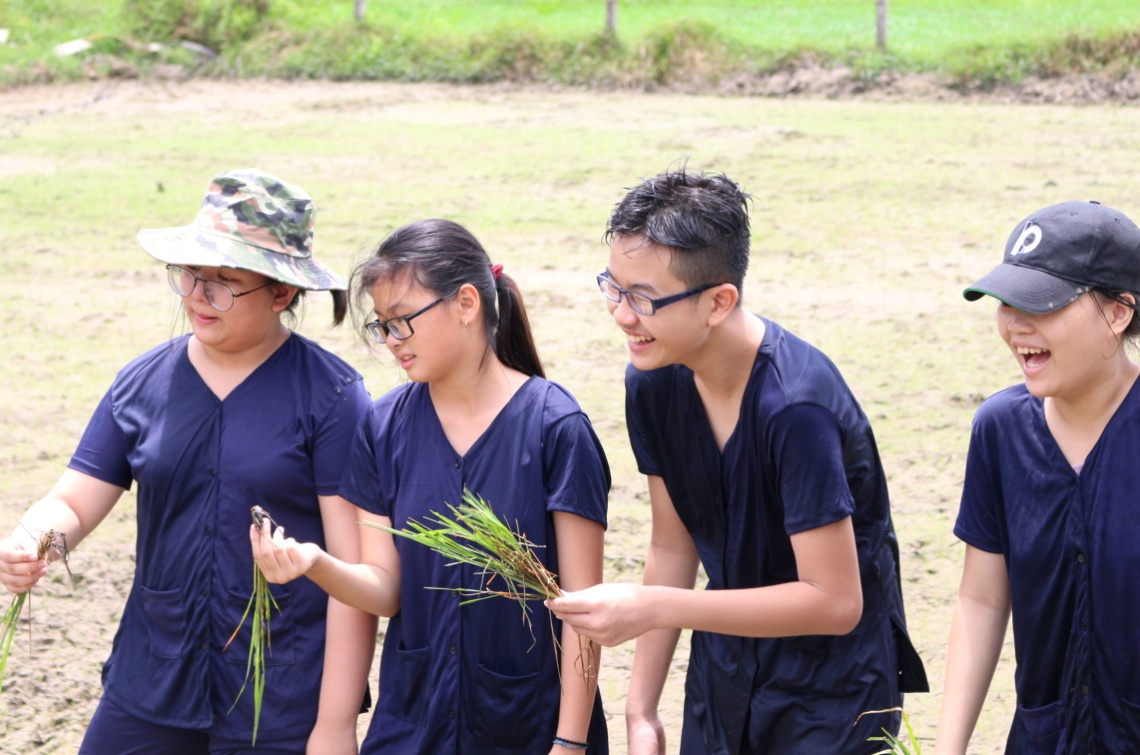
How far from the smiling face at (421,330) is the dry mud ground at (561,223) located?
38.3 inches

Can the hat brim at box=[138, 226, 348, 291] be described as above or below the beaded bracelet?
above

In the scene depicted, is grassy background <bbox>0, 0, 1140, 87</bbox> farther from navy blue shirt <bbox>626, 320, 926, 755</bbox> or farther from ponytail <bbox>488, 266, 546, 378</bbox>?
navy blue shirt <bbox>626, 320, 926, 755</bbox>

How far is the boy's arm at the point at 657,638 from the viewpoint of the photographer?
3.00 meters

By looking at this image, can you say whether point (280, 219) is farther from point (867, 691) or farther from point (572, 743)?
point (867, 691)

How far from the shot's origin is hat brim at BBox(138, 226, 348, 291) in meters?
3.05

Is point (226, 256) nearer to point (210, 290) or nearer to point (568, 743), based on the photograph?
point (210, 290)

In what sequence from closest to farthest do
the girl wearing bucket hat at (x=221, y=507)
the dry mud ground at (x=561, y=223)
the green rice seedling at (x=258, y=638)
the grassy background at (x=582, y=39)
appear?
1. the green rice seedling at (x=258, y=638)
2. the girl wearing bucket hat at (x=221, y=507)
3. the dry mud ground at (x=561, y=223)
4. the grassy background at (x=582, y=39)

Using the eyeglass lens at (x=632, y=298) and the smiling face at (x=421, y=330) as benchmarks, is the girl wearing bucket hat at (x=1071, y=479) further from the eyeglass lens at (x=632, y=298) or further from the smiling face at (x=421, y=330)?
the smiling face at (x=421, y=330)

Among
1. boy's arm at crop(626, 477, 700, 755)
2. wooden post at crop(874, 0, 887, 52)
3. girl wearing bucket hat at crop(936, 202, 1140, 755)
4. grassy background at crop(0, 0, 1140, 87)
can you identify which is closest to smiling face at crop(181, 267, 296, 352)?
boy's arm at crop(626, 477, 700, 755)

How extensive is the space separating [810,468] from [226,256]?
1.34 m

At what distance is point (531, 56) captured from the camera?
16.9 m

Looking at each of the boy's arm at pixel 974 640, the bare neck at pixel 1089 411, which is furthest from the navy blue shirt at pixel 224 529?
the bare neck at pixel 1089 411

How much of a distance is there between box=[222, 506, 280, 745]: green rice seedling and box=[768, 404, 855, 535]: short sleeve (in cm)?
103

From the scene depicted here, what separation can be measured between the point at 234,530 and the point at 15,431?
14.3 feet
